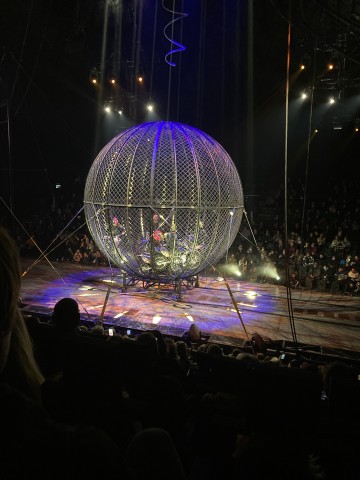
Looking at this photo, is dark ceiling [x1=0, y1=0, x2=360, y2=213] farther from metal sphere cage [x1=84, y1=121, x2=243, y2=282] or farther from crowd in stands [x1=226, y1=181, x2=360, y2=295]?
metal sphere cage [x1=84, y1=121, x2=243, y2=282]

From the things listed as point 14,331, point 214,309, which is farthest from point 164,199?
point 14,331

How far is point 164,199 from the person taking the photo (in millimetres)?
7109

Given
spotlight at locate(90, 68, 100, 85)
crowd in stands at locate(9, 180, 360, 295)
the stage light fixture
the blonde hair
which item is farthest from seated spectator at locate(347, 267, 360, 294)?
spotlight at locate(90, 68, 100, 85)

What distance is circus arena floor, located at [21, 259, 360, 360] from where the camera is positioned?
7.20m

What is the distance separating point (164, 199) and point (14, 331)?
19.3ft

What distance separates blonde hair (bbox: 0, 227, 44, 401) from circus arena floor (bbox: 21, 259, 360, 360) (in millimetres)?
4950

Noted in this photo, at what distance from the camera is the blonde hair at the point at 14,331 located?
0.93 meters

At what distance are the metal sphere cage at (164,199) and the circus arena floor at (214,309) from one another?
1105mm

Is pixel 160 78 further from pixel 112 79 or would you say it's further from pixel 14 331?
pixel 14 331

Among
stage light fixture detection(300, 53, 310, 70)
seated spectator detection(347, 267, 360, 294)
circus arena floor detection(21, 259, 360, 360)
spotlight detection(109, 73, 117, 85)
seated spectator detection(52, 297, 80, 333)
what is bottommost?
circus arena floor detection(21, 259, 360, 360)

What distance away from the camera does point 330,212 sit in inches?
630

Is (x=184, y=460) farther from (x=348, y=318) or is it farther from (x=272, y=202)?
(x=272, y=202)

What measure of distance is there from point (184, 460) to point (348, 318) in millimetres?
7929

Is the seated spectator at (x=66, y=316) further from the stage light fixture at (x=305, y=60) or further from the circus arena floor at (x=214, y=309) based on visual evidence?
the stage light fixture at (x=305, y=60)
